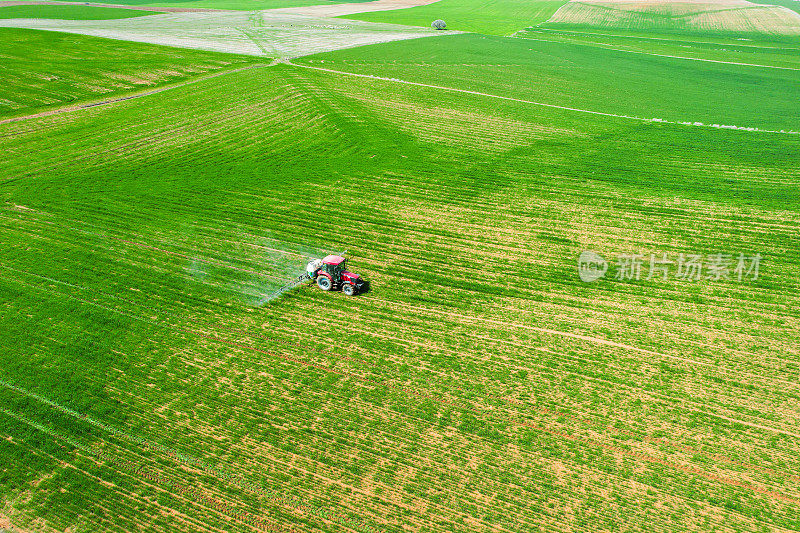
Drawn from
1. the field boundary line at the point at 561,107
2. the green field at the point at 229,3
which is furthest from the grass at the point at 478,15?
the field boundary line at the point at 561,107

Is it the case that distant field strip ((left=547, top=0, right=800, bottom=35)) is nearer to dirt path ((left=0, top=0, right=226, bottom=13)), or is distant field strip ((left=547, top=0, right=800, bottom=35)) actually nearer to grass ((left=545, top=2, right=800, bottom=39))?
grass ((left=545, top=2, right=800, bottom=39))

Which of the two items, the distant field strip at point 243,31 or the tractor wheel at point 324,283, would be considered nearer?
the tractor wheel at point 324,283

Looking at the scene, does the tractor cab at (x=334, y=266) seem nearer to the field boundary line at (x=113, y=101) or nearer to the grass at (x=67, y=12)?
the field boundary line at (x=113, y=101)

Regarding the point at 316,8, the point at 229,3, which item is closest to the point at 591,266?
the point at 316,8

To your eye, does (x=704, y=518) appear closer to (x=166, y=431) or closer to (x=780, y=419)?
(x=780, y=419)

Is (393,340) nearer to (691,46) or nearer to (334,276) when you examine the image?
(334,276)

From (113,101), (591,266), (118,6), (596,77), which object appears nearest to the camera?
(591,266)
